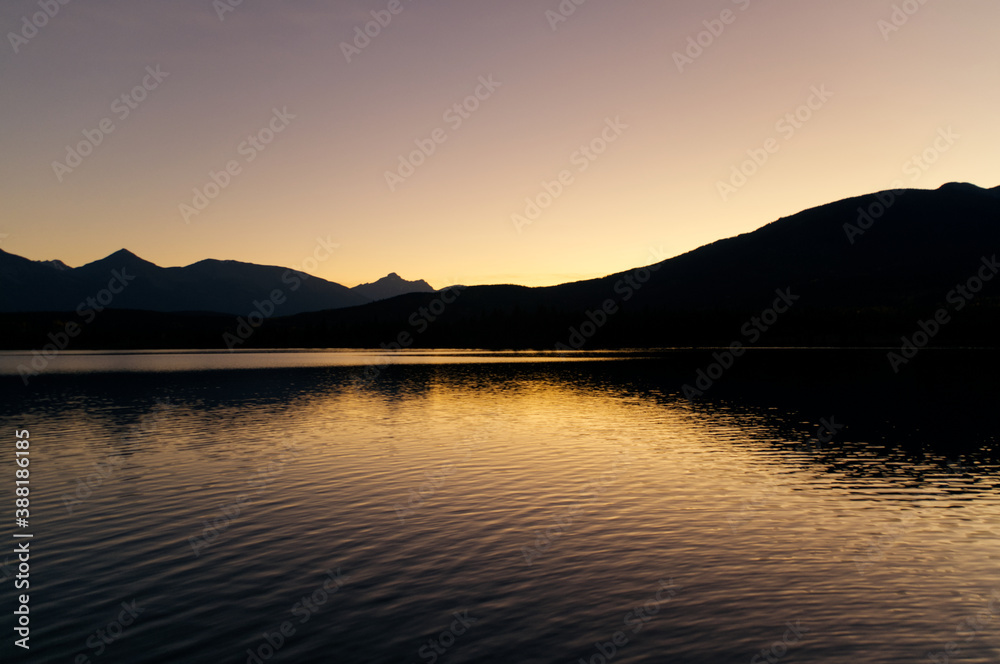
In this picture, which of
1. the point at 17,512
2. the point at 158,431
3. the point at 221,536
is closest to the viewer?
the point at 221,536

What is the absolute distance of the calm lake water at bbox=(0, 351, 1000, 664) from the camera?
1697 centimetres

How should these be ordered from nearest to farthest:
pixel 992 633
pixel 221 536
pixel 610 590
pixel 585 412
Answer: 1. pixel 992 633
2. pixel 610 590
3. pixel 221 536
4. pixel 585 412

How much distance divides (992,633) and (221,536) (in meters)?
26.4

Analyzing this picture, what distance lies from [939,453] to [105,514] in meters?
51.4

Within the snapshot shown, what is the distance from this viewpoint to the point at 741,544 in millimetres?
25078

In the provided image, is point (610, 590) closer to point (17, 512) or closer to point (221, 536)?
point (221, 536)

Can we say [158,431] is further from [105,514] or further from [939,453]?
[939,453]

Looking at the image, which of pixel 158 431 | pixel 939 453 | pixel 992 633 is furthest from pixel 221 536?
pixel 939 453

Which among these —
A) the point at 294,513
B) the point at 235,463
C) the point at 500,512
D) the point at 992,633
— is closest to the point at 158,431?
the point at 235,463

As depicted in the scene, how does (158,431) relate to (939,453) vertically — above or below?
above

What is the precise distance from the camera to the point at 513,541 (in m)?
25.6

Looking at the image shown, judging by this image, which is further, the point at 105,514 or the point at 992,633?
the point at 105,514

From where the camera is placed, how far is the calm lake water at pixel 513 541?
17.0 meters

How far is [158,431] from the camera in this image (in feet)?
186
